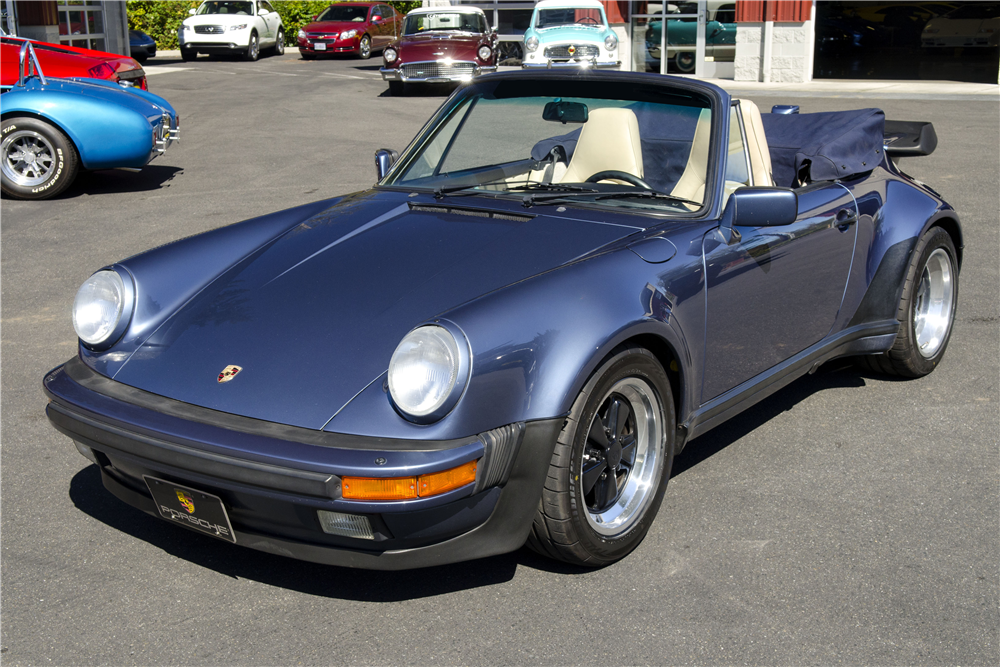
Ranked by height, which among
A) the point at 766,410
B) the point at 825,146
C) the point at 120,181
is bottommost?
the point at 766,410

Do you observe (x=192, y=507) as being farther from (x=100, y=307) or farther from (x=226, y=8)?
(x=226, y=8)

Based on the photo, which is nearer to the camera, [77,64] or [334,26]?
[77,64]

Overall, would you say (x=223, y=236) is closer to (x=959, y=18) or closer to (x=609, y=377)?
(x=609, y=377)

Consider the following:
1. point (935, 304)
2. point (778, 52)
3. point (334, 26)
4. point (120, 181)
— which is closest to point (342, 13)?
point (334, 26)

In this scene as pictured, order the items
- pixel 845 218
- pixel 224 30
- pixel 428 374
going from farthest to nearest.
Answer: pixel 224 30 → pixel 845 218 → pixel 428 374

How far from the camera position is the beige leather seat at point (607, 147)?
3869 mm

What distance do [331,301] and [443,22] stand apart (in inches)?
686

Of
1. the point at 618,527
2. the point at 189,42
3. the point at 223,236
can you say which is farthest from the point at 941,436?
the point at 189,42

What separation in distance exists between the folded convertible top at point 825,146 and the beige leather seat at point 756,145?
0.92 feet

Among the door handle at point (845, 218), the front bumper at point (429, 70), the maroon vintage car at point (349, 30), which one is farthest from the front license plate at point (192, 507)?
the maroon vintage car at point (349, 30)

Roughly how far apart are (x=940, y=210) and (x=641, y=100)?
1847 millimetres

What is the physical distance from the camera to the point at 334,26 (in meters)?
28.5

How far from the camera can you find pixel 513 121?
428 centimetres

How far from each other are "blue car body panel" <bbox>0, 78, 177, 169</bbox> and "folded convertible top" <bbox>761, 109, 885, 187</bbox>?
6.68 metres
